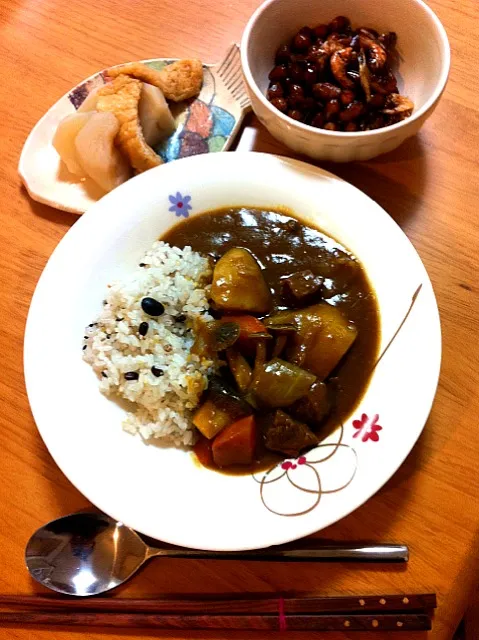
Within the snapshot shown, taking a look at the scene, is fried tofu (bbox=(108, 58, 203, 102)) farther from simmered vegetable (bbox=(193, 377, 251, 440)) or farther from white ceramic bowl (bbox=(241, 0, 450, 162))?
simmered vegetable (bbox=(193, 377, 251, 440))

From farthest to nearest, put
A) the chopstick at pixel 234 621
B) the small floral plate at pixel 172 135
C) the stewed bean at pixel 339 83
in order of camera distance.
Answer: the small floral plate at pixel 172 135 < the stewed bean at pixel 339 83 < the chopstick at pixel 234 621

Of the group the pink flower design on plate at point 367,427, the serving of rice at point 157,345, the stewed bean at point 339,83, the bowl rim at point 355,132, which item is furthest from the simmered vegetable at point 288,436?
the stewed bean at point 339,83

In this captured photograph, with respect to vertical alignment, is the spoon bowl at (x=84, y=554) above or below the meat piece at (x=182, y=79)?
below

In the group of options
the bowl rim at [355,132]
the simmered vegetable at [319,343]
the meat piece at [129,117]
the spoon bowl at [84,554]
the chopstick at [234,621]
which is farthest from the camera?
the meat piece at [129,117]

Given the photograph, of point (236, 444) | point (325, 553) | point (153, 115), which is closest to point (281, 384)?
point (236, 444)

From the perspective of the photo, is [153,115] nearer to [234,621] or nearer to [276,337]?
[276,337]

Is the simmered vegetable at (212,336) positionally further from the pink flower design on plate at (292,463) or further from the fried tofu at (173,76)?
the fried tofu at (173,76)
